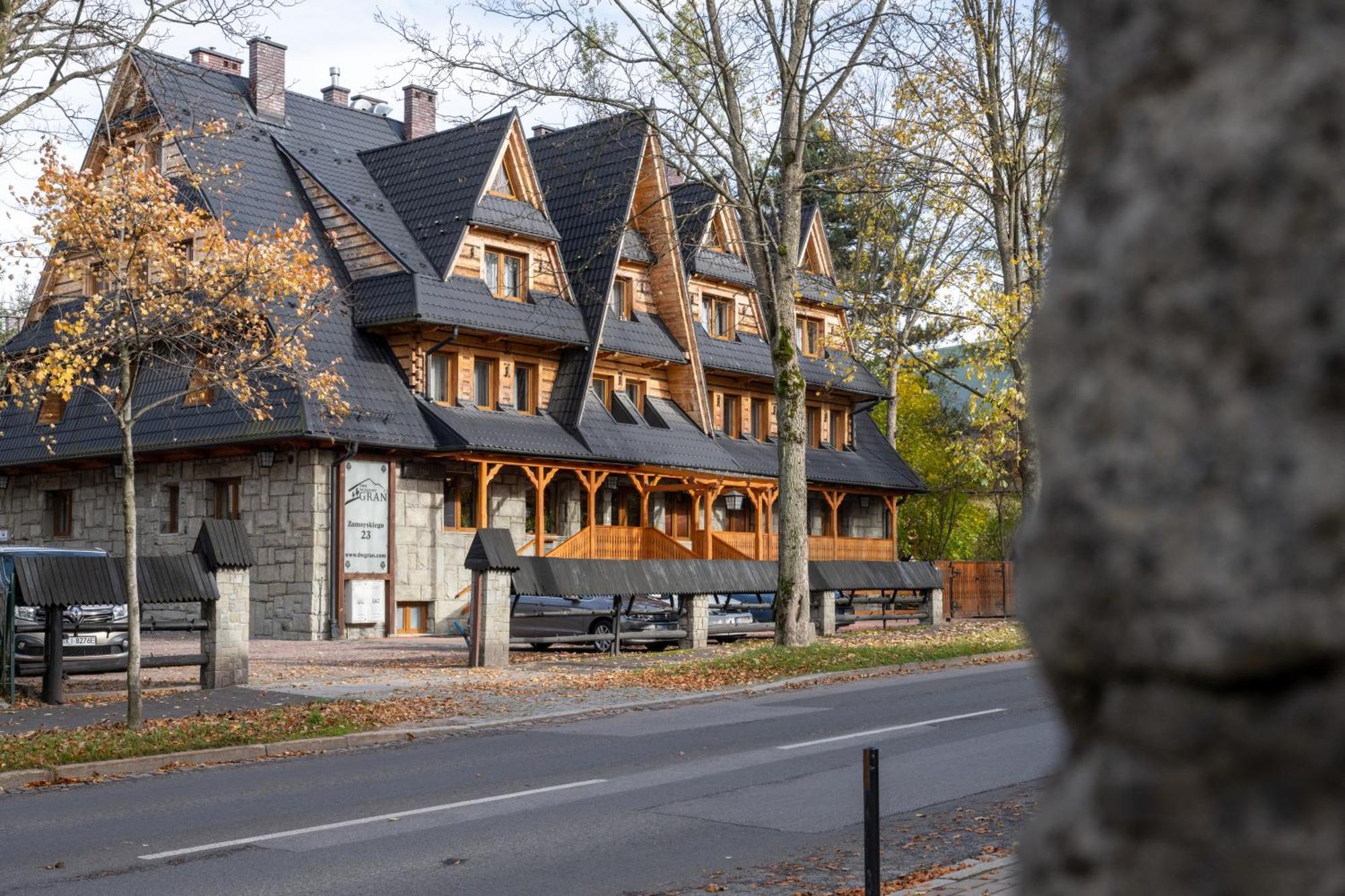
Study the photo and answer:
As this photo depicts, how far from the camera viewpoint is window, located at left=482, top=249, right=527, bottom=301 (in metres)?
35.6

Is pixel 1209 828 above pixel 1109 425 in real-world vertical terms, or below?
below

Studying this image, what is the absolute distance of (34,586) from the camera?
16.7 meters

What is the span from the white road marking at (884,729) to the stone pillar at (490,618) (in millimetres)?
8399

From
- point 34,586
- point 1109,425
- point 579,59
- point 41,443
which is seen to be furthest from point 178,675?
point 1109,425

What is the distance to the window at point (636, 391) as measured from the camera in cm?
3969

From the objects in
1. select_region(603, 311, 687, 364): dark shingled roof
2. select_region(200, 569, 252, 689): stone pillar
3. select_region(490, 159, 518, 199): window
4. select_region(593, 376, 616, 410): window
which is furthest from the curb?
select_region(593, 376, 616, 410): window

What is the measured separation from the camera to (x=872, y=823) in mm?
5898

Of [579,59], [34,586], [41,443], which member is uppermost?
[579,59]

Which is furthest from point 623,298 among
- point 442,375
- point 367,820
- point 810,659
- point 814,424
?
point 367,820

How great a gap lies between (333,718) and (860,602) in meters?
21.7

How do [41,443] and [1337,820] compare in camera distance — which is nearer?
[1337,820]

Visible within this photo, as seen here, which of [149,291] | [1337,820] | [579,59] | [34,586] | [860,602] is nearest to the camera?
[1337,820]

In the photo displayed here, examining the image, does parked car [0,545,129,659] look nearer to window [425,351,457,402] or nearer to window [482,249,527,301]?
window [425,351,457,402]

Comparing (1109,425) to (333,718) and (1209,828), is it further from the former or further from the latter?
(333,718)
